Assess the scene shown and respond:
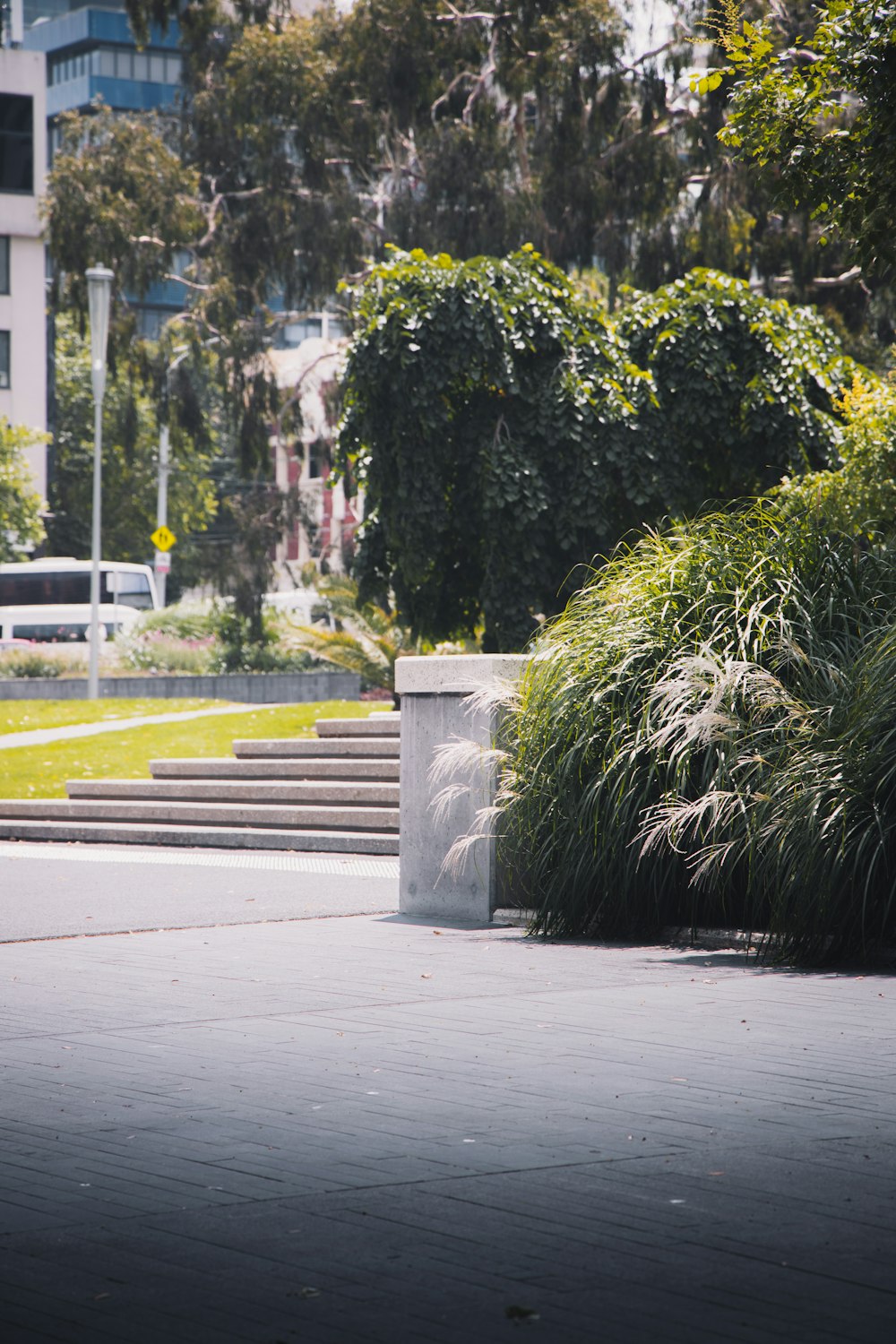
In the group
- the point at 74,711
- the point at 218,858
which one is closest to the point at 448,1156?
the point at 218,858

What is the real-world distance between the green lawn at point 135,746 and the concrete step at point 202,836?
2084 mm

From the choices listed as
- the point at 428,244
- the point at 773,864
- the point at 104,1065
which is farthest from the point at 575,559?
the point at 104,1065

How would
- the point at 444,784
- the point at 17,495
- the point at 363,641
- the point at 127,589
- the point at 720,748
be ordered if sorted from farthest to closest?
the point at 127,589, the point at 17,495, the point at 363,641, the point at 444,784, the point at 720,748

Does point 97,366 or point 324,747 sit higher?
point 97,366

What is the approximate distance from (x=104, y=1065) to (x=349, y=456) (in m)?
15.9

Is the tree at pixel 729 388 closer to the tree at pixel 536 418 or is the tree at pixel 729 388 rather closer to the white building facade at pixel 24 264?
the tree at pixel 536 418

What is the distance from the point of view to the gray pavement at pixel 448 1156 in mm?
3527

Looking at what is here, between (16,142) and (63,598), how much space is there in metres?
14.8

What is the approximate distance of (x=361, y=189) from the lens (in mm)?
31359

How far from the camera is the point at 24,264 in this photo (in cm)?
5481

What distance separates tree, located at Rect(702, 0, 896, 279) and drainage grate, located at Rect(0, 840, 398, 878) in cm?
554

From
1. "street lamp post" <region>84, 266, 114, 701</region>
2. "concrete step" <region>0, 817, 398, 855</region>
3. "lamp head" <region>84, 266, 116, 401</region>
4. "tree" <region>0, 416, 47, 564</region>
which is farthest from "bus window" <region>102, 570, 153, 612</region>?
"concrete step" <region>0, 817, 398, 855</region>

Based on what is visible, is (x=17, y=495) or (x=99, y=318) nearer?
(x=99, y=318)

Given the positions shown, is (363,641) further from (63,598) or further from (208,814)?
(63,598)
